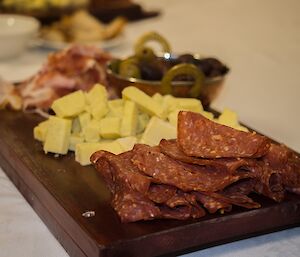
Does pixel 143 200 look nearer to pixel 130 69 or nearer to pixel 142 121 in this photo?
pixel 142 121

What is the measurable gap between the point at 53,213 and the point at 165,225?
19 cm

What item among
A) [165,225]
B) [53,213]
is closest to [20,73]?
[53,213]

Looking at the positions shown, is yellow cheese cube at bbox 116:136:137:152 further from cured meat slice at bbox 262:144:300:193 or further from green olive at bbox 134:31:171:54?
green olive at bbox 134:31:171:54

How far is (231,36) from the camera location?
235 cm

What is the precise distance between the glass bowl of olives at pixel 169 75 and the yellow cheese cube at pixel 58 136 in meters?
0.25

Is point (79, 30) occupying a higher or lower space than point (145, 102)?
lower

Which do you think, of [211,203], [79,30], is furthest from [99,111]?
[79,30]

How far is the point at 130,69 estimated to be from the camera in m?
1.39

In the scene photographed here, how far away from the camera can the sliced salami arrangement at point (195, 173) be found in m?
0.90

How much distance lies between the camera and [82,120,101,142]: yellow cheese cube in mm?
1155

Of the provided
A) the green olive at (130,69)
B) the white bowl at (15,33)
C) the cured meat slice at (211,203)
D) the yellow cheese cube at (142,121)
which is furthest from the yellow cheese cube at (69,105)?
the white bowl at (15,33)

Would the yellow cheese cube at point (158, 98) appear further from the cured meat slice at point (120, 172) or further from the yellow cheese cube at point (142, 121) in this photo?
the cured meat slice at point (120, 172)

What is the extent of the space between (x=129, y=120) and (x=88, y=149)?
11cm

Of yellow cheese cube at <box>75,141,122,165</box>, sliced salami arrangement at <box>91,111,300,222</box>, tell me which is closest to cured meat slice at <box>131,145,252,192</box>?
sliced salami arrangement at <box>91,111,300,222</box>
